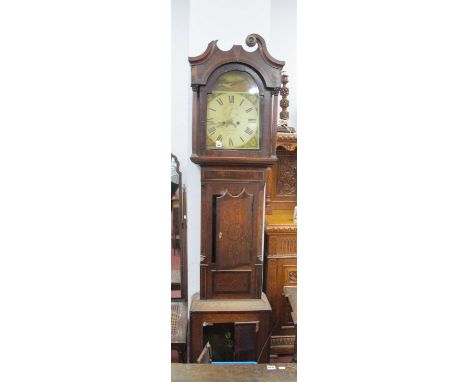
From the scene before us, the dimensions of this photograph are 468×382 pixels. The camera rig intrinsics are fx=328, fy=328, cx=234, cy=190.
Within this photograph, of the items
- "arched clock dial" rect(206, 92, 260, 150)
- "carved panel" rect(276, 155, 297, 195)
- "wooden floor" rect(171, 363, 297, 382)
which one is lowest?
"wooden floor" rect(171, 363, 297, 382)

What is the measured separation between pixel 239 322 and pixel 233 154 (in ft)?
2.49

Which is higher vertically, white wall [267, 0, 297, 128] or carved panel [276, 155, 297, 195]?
white wall [267, 0, 297, 128]

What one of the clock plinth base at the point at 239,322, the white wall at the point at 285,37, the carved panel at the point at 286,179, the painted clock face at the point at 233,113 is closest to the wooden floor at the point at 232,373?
the clock plinth base at the point at 239,322

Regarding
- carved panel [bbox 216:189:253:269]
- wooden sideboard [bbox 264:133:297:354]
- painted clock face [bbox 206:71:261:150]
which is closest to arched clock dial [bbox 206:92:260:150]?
painted clock face [bbox 206:71:261:150]

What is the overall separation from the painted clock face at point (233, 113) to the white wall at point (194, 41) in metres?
0.29

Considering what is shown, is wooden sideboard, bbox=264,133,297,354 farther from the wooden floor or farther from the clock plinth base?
the wooden floor

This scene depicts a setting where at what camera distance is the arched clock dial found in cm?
141

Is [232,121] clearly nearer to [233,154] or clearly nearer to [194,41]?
[233,154]

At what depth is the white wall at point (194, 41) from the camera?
5.37ft

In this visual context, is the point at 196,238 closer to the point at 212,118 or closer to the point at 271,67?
the point at 212,118

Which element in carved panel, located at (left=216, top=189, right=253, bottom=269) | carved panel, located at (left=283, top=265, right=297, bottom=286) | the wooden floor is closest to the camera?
the wooden floor

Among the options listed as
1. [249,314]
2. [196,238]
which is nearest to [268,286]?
[249,314]
